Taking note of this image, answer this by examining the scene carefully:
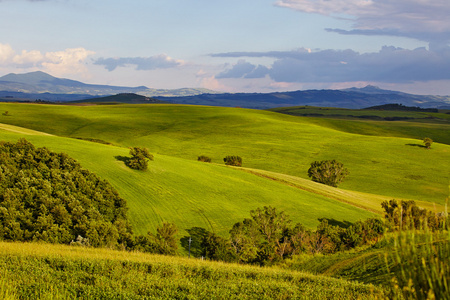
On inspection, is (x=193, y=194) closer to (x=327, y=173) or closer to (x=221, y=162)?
(x=327, y=173)

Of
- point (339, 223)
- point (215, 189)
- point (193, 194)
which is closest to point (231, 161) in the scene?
point (215, 189)

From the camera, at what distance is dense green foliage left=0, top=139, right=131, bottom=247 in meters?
32.5

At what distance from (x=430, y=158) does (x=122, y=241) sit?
9452cm

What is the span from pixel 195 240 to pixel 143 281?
2809cm

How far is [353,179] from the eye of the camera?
9062cm

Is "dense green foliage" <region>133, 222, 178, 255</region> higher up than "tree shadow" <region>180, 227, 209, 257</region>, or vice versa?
"dense green foliage" <region>133, 222, 178, 255</region>

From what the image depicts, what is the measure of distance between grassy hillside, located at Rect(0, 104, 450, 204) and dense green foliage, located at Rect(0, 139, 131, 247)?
55.6 m

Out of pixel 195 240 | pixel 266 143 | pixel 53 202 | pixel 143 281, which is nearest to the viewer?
pixel 143 281

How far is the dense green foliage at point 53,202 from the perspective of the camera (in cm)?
3247

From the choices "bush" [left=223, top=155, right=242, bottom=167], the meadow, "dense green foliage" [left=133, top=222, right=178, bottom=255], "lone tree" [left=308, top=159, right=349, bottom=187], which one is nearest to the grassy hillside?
the meadow

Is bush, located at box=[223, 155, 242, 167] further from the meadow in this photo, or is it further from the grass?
the grass

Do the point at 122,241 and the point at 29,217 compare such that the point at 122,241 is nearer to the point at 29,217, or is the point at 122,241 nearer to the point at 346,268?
the point at 29,217

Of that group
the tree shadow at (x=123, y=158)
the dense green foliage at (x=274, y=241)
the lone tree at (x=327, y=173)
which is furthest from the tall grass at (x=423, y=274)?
the lone tree at (x=327, y=173)

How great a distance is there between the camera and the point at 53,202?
35.3 m
